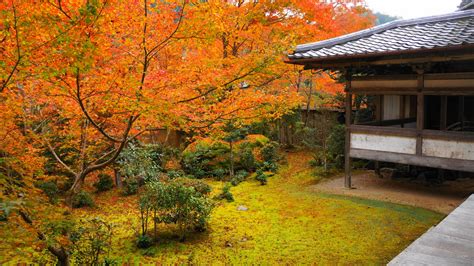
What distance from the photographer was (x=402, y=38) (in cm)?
934

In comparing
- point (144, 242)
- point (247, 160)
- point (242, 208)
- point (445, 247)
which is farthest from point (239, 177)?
point (445, 247)

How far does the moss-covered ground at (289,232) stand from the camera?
6.84 metres

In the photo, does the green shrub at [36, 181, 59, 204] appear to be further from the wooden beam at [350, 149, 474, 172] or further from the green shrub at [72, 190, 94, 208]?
the wooden beam at [350, 149, 474, 172]

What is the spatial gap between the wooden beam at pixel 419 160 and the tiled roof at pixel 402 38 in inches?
113

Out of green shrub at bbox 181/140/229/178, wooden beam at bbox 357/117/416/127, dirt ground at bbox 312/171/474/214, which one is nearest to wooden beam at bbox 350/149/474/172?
dirt ground at bbox 312/171/474/214

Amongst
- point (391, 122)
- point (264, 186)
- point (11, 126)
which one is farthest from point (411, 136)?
point (11, 126)

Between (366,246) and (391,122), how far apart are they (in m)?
5.63

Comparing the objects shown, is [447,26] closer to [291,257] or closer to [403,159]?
[403,159]

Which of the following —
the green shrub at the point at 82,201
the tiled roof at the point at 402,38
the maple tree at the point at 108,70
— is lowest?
the green shrub at the point at 82,201

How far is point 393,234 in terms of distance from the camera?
756cm

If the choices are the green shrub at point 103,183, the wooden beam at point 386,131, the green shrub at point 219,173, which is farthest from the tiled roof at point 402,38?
the green shrub at point 103,183

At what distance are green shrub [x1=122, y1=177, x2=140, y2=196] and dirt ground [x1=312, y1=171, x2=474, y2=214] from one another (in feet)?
19.3

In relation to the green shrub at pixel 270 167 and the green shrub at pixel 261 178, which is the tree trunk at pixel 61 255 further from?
the green shrub at pixel 270 167

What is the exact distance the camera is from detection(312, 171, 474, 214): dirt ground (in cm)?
951
